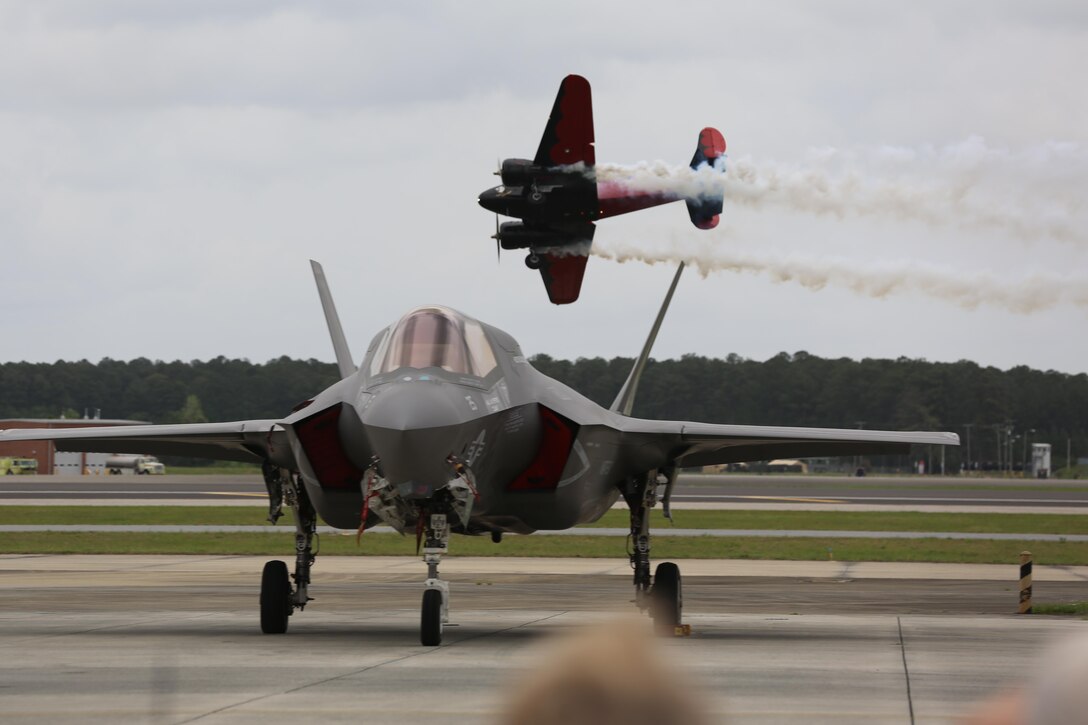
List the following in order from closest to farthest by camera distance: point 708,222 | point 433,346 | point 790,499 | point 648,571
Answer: point 433,346
point 648,571
point 708,222
point 790,499

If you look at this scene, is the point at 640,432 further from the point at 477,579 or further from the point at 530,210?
the point at 530,210

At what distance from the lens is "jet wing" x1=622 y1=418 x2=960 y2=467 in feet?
52.7

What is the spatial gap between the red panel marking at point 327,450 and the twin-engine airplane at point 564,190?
21.2 metres

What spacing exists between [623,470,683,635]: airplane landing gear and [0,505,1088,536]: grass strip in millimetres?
23009

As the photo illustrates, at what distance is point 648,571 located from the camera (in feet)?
54.1

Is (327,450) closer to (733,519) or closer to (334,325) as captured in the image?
(334,325)

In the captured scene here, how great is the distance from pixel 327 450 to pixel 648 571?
452cm

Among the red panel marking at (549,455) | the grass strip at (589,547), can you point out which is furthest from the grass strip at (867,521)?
the red panel marking at (549,455)

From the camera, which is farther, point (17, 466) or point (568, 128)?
point (17, 466)

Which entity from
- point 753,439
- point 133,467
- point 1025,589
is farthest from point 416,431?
point 133,467

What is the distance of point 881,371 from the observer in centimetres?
13638

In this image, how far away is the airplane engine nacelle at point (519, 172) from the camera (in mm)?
34625

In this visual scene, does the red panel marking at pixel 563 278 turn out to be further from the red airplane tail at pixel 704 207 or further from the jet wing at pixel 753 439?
the jet wing at pixel 753 439

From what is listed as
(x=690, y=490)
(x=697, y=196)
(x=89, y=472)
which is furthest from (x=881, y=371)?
(x=697, y=196)
